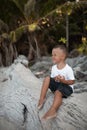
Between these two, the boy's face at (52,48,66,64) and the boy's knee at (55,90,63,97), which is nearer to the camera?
the boy's knee at (55,90,63,97)

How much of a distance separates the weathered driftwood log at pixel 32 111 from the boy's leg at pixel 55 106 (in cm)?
7

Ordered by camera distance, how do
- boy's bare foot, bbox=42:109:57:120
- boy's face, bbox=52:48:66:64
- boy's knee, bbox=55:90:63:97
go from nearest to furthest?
boy's bare foot, bbox=42:109:57:120, boy's knee, bbox=55:90:63:97, boy's face, bbox=52:48:66:64

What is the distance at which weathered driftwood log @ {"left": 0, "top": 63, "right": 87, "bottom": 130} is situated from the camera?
13.7 feet

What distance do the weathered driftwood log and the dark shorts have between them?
0.07m

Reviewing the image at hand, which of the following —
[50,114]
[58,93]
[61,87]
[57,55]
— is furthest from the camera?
[57,55]

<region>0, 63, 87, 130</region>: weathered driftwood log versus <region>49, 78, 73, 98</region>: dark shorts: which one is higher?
<region>49, 78, 73, 98</region>: dark shorts

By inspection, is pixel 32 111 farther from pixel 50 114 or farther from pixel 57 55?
pixel 57 55

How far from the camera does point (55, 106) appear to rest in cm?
420

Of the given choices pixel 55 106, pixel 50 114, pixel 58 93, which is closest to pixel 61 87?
pixel 58 93

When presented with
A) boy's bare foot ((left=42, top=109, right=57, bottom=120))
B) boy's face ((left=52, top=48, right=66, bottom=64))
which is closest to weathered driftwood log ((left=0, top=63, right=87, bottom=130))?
boy's bare foot ((left=42, top=109, right=57, bottom=120))

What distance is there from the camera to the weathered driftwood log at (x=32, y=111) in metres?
4.18

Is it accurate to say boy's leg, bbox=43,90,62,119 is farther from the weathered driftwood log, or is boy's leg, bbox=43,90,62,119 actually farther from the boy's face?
the boy's face

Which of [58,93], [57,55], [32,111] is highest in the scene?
[57,55]

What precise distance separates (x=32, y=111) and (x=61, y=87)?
0.46m
